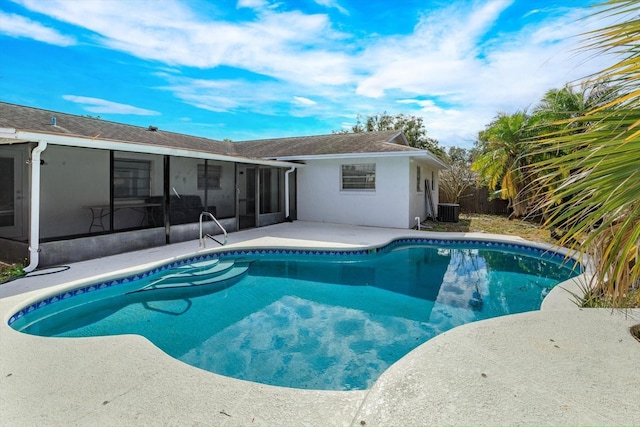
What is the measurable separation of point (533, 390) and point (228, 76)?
19164mm

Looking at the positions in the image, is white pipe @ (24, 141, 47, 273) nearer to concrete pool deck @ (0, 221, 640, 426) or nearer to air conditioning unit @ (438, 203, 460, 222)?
concrete pool deck @ (0, 221, 640, 426)

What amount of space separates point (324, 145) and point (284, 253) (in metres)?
7.60

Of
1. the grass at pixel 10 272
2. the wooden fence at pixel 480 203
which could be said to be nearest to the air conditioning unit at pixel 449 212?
the wooden fence at pixel 480 203

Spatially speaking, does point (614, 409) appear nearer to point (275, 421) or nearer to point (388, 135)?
point (275, 421)

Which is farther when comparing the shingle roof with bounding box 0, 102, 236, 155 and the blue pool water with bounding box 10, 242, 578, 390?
the shingle roof with bounding box 0, 102, 236, 155

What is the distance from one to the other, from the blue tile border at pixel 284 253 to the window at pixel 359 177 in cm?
324

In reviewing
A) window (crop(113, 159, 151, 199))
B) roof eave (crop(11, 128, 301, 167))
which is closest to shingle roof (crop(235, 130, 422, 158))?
window (crop(113, 159, 151, 199))

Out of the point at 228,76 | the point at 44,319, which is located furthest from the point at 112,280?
the point at 228,76

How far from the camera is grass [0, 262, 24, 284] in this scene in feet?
19.3

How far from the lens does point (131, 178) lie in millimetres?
11648

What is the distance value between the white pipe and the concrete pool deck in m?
3.40

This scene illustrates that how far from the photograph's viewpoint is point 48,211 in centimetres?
952

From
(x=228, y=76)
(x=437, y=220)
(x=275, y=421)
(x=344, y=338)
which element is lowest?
(x=344, y=338)

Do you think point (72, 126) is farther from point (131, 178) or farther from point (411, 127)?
point (411, 127)
